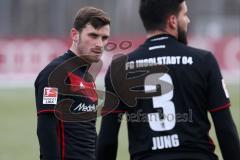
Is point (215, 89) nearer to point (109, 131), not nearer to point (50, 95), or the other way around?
point (109, 131)

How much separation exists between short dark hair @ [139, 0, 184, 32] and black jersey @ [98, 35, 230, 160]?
0.27 ft

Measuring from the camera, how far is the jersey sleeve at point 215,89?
4211 millimetres

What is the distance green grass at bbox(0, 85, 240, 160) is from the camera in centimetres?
1201

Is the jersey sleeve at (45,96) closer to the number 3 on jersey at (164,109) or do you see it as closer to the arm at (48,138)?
the arm at (48,138)

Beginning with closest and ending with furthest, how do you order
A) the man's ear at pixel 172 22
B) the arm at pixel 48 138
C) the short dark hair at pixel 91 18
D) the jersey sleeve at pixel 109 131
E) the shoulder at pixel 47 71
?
the man's ear at pixel 172 22 < the jersey sleeve at pixel 109 131 < the arm at pixel 48 138 < the shoulder at pixel 47 71 < the short dark hair at pixel 91 18

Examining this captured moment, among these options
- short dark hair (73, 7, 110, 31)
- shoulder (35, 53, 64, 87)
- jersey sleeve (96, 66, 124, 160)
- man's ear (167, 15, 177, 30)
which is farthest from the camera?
short dark hair (73, 7, 110, 31)

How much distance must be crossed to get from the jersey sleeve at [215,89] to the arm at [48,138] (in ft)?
4.36

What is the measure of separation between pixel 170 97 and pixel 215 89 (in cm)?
26

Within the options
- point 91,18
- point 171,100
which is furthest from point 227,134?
point 91,18

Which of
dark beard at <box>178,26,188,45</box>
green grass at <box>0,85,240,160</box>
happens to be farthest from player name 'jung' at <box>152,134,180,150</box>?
green grass at <box>0,85,240,160</box>

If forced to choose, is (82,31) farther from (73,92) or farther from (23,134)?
(23,134)

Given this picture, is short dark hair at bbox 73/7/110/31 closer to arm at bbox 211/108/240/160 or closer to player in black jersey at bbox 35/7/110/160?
player in black jersey at bbox 35/7/110/160

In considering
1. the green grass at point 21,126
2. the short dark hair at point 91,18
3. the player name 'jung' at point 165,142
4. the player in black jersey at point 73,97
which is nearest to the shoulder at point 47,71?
the player in black jersey at point 73,97

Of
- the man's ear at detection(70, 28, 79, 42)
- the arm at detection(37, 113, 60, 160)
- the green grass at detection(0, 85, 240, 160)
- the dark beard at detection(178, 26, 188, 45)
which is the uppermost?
the man's ear at detection(70, 28, 79, 42)
